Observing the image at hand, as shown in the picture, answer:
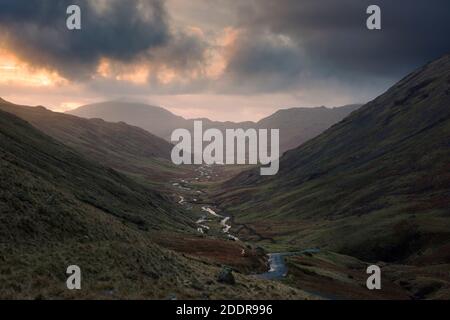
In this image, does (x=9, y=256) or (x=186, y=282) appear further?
(x=186, y=282)

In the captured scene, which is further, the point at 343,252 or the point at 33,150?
the point at 343,252

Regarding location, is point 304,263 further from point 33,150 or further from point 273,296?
point 33,150

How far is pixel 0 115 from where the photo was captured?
14625cm

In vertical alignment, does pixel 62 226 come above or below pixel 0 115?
below

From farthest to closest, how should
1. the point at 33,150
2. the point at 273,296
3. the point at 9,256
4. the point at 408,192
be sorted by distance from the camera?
1. the point at 408,192
2. the point at 33,150
3. the point at 273,296
4. the point at 9,256

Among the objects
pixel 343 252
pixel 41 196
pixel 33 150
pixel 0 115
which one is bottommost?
pixel 343 252

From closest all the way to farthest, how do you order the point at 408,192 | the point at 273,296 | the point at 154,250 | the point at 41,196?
1. the point at 273,296
2. the point at 154,250
3. the point at 41,196
4. the point at 408,192
